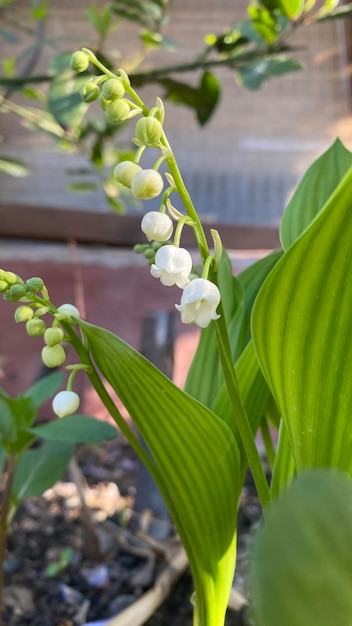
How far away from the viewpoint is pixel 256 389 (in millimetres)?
381

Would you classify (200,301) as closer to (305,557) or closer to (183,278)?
(183,278)

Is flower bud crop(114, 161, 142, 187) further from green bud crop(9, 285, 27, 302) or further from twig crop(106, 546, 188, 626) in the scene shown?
twig crop(106, 546, 188, 626)

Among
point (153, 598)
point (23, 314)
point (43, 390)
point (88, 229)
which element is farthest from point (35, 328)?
point (88, 229)

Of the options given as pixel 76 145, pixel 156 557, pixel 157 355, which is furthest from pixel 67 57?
pixel 156 557

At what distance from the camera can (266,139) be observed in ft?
4.55

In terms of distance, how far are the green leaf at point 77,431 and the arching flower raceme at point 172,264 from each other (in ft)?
0.60

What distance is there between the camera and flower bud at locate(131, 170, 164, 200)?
27cm

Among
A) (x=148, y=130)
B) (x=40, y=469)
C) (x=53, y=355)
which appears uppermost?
(x=148, y=130)

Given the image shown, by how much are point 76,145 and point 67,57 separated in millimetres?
174

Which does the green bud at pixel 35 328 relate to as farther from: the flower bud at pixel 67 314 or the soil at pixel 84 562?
the soil at pixel 84 562

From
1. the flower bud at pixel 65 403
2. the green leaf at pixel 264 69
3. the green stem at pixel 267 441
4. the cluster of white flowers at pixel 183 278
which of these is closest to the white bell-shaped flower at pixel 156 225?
the cluster of white flowers at pixel 183 278

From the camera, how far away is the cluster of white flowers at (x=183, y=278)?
0.88 ft

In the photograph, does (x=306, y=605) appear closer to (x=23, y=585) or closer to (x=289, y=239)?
(x=289, y=239)

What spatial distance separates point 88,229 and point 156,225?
59cm
